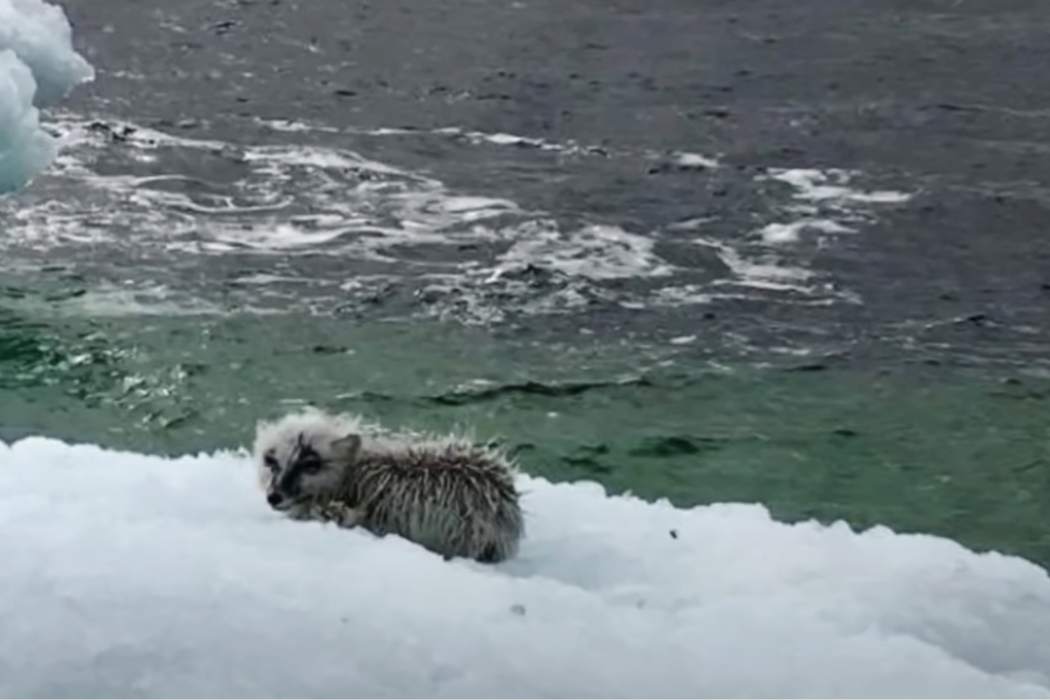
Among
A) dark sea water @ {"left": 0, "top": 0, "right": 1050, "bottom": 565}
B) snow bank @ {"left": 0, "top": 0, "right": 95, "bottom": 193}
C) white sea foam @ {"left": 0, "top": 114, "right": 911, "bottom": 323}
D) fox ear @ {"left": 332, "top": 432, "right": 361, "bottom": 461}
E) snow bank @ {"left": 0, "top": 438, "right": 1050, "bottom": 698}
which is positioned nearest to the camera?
snow bank @ {"left": 0, "top": 438, "right": 1050, "bottom": 698}

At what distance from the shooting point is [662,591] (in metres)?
5.94

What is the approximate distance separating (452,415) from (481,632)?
578cm

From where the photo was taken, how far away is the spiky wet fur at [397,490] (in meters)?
6.43

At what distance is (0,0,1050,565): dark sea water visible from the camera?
10695mm

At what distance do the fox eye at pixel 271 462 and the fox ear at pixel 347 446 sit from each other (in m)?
0.20

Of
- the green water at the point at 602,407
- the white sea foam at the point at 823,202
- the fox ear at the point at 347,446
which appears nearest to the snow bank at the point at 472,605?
the fox ear at the point at 347,446

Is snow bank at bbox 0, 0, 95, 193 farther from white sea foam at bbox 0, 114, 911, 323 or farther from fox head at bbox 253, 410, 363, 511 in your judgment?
fox head at bbox 253, 410, 363, 511

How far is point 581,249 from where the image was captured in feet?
46.3

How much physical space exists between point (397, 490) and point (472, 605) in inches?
49.3

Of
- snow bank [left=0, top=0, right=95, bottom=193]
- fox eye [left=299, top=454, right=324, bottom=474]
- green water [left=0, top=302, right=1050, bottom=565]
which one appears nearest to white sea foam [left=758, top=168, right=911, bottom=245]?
green water [left=0, top=302, right=1050, bottom=565]

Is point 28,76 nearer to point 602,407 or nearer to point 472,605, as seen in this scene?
point 602,407

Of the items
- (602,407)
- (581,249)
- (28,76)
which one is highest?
(28,76)

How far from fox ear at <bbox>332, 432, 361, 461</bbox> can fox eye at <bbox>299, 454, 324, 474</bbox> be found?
7cm

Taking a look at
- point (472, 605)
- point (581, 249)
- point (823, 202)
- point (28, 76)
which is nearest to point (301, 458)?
point (472, 605)
